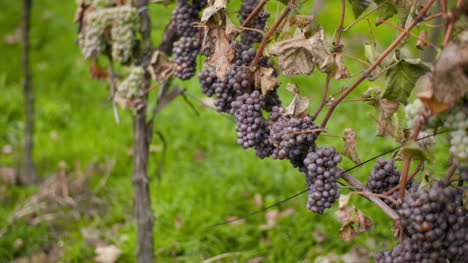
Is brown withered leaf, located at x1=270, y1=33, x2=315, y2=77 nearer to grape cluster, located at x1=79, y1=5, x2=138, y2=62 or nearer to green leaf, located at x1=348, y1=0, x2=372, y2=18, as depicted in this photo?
green leaf, located at x1=348, y1=0, x2=372, y2=18

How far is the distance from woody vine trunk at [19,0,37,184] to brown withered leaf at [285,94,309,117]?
2.30m

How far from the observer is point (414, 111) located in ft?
3.07

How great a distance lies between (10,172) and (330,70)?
2735 millimetres

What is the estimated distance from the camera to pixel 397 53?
1.07 meters

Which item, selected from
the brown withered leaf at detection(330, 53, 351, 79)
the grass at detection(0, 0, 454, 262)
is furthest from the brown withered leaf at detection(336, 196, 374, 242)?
the grass at detection(0, 0, 454, 262)

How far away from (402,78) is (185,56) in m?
0.77

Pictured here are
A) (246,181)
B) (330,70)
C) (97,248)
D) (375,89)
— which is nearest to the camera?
(330,70)

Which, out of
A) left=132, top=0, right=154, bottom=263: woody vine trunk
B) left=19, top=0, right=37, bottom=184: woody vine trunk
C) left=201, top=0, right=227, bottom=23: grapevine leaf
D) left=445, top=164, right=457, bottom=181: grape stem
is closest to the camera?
left=445, top=164, right=457, bottom=181: grape stem

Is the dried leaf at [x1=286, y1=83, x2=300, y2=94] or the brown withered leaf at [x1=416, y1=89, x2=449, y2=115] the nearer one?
the brown withered leaf at [x1=416, y1=89, x2=449, y2=115]

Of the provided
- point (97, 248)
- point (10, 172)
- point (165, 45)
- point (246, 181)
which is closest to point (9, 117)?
point (10, 172)

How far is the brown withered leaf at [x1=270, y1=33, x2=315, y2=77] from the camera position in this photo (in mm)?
1081

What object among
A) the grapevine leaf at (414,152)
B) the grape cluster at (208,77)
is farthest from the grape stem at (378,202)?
the grape cluster at (208,77)

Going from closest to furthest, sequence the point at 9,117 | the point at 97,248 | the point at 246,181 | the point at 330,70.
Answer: the point at 330,70 → the point at 97,248 → the point at 246,181 → the point at 9,117

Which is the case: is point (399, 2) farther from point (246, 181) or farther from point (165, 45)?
point (246, 181)
